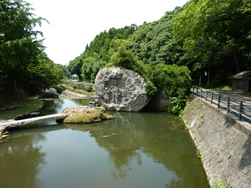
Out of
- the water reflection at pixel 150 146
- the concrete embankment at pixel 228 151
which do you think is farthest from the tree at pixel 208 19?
the water reflection at pixel 150 146

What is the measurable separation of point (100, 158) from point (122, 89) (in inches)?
507

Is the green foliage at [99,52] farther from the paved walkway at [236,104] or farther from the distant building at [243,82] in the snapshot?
the paved walkway at [236,104]

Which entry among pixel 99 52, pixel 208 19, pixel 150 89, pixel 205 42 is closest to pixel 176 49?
pixel 150 89

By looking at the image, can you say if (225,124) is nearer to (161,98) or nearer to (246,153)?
(246,153)

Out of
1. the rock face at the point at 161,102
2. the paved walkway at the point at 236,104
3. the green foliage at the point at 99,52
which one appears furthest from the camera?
the green foliage at the point at 99,52

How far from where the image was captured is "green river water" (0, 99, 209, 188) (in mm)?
6648

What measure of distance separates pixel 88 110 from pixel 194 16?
12.3m

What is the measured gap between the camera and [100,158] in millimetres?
8672

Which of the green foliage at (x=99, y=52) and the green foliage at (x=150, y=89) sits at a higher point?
the green foliage at (x=99, y=52)

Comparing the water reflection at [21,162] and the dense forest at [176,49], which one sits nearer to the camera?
the water reflection at [21,162]

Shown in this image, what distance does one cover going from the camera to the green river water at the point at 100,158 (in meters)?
6.65

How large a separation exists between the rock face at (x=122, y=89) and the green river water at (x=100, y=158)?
21.6ft

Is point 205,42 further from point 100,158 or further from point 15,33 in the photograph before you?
point 15,33

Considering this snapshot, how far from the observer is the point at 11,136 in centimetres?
1148
